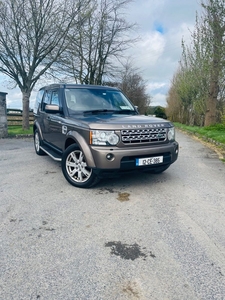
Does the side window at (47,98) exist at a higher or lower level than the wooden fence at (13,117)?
higher

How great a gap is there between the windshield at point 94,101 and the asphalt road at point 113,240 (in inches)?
60.6

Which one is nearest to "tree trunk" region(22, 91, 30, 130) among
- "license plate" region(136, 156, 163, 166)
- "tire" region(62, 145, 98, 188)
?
"tire" region(62, 145, 98, 188)

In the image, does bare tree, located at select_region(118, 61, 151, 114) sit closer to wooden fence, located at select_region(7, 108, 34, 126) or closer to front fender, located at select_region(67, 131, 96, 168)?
wooden fence, located at select_region(7, 108, 34, 126)

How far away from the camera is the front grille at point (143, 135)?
3.77m

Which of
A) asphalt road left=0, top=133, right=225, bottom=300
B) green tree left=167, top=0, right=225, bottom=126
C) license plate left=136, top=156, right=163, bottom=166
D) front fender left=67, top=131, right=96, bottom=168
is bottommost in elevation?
asphalt road left=0, top=133, right=225, bottom=300

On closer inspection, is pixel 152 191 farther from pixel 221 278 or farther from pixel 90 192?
pixel 221 278

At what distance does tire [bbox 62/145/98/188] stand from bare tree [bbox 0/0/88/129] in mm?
9617

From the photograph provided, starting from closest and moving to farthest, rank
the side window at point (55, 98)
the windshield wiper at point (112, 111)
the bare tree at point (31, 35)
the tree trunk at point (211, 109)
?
the windshield wiper at point (112, 111) → the side window at point (55, 98) → the bare tree at point (31, 35) → the tree trunk at point (211, 109)

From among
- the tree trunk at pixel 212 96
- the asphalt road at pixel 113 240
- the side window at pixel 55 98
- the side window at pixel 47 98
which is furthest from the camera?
the tree trunk at pixel 212 96

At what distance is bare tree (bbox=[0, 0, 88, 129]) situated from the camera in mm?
11016

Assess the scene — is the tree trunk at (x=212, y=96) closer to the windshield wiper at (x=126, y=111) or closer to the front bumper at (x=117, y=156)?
the windshield wiper at (x=126, y=111)

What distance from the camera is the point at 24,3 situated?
35.4ft

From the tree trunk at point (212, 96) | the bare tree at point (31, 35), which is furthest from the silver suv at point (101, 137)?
the tree trunk at point (212, 96)

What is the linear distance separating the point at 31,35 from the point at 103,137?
1026 centimetres
